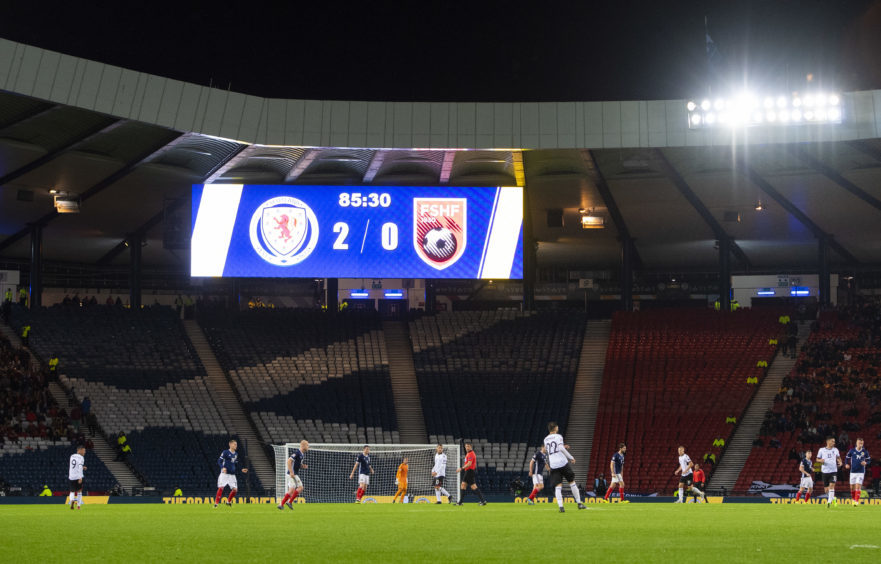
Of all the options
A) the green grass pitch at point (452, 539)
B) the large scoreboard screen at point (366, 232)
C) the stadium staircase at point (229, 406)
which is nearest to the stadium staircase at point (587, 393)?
the large scoreboard screen at point (366, 232)

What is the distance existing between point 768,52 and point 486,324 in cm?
1769

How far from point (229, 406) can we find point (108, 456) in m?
5.51

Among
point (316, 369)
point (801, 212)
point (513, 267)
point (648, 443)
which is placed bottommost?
point (648, 443)

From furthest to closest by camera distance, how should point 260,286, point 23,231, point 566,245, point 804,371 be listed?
1. point 260,286
2. point 566,245
3. point 23,231
4. point 804,371

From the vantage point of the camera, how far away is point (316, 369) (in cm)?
4681

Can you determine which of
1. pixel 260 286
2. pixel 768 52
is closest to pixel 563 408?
pixel 768 52

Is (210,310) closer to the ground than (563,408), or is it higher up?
higher up

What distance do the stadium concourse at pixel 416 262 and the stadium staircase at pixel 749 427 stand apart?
0.49ft

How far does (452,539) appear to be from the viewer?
45.3ft

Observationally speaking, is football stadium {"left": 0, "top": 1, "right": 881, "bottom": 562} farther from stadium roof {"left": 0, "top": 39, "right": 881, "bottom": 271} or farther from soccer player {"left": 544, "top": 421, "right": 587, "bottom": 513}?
soccer player {"left": 544, "top": 421, "right": 587, "bottom": 513}

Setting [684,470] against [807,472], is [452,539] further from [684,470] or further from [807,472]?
[807,472]

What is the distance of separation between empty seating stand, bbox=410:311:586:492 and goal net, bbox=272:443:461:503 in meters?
3.32

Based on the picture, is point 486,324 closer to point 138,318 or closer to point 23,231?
point 138,318

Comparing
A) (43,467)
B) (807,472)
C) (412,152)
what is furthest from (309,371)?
(807,472)
